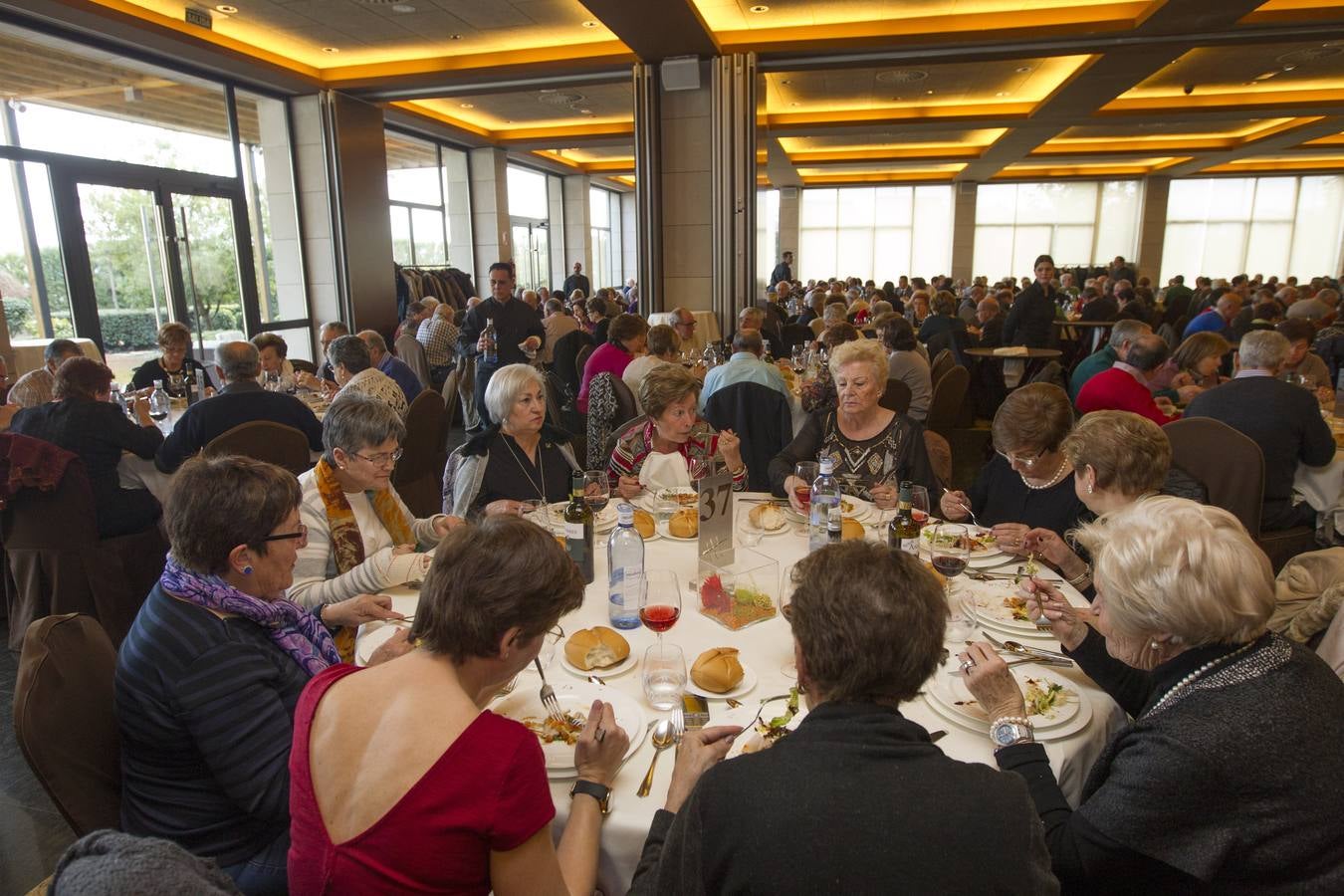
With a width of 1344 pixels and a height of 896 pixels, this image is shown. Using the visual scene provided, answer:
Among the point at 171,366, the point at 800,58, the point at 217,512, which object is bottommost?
the point at 171,366

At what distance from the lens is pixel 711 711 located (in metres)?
1.59

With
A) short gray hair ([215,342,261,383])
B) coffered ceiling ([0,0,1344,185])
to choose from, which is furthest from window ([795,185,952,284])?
short gray hair ([215,342,261,383])

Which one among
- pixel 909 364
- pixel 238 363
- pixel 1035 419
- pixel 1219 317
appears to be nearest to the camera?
pixel 1035 419

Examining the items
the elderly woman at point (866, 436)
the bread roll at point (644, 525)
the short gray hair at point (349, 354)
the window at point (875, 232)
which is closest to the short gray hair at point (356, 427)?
the bread roll at point (644, 525)

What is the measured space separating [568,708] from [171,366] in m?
5.36

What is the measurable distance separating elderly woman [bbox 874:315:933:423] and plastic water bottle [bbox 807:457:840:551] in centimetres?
353

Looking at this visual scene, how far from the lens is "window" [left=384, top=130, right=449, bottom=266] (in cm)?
1219

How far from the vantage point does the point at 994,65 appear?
332 inches

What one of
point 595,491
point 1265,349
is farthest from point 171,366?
point 1265,349

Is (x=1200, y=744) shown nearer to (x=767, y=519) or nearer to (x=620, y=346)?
(x=767, y=519)

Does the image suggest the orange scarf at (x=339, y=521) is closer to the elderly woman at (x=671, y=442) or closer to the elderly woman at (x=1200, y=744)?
the elderly woman at (x=671, y=442)

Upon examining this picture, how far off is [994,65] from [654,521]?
809 centimetres

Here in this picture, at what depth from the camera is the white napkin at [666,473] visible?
322cm

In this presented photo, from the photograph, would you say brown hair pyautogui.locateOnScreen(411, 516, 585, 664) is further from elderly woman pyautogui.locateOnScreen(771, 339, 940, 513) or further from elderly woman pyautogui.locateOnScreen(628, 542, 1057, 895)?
elderly woman pyautogui.locateOnScreen(771, 339, 940, 513)
